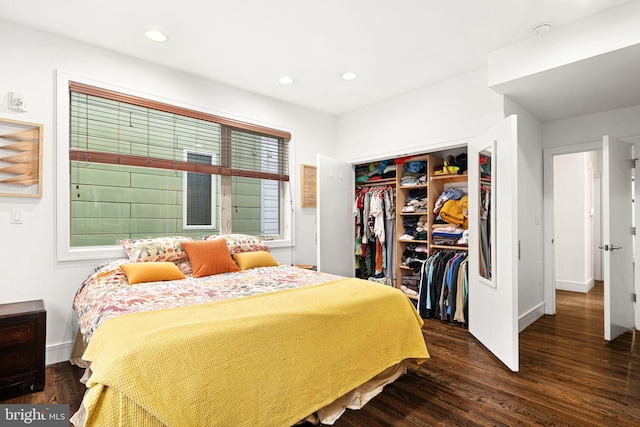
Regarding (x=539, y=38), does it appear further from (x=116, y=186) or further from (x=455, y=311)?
(x=116, y=186)

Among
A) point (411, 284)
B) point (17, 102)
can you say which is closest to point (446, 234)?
point (411, 284)

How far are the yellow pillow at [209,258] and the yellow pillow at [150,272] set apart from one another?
7.2 inches

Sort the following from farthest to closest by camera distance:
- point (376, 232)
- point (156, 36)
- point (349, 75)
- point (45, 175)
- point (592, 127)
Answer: point (376, 232), point (592, 127), point (349, 75), point (156, 36), point (45, 175)

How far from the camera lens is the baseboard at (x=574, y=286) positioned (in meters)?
5.29

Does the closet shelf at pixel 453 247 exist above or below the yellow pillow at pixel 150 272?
above

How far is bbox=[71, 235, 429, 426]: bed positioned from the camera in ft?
4.33

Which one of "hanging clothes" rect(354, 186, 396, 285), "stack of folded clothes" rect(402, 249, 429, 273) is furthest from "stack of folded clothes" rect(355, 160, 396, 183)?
"stack of folded clothes" rect(402, 249, 429, 273)

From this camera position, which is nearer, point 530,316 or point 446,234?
point 530,316

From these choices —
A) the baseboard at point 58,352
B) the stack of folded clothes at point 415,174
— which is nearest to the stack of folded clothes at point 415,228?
the stack of folded clothes at point 415,174

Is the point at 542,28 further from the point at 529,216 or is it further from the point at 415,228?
the point at 415,228

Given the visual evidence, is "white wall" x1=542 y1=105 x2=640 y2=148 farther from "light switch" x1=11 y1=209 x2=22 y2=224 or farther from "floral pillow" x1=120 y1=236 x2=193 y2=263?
"light switch" x1=11 y1=209 x2=22 y2=224

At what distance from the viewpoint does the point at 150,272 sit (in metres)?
2.63

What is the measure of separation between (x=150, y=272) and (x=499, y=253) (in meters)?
2.91

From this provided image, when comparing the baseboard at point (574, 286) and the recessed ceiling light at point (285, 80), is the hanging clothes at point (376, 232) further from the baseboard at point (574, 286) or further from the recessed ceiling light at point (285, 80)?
the baseboard at point (574, 286)
